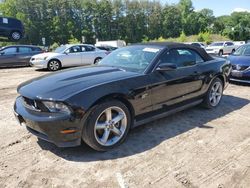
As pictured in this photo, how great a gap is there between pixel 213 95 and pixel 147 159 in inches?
112

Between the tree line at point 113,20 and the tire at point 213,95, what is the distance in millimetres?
79822

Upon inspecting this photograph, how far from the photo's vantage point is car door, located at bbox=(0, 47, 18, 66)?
13898 mm

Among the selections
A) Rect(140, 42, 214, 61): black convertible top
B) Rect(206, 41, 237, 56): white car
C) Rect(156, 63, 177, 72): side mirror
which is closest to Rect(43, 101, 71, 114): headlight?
Rect(156, 63, 177, 72): side mirror

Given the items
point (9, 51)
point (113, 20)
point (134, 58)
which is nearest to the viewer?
point (134, 58)

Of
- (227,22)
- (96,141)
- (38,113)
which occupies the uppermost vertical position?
(227,22)

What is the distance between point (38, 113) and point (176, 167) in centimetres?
188

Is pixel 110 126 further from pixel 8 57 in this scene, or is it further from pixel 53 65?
pixel 8 57

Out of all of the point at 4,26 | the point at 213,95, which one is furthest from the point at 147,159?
the point at 4,26

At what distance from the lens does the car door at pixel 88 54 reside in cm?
1335

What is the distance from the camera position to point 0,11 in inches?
2847

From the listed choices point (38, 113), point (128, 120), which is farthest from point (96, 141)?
point (38, 113)

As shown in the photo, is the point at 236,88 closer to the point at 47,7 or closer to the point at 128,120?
the point at 128,120

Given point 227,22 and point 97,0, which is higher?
point 97,0

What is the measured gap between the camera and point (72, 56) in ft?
42.3
